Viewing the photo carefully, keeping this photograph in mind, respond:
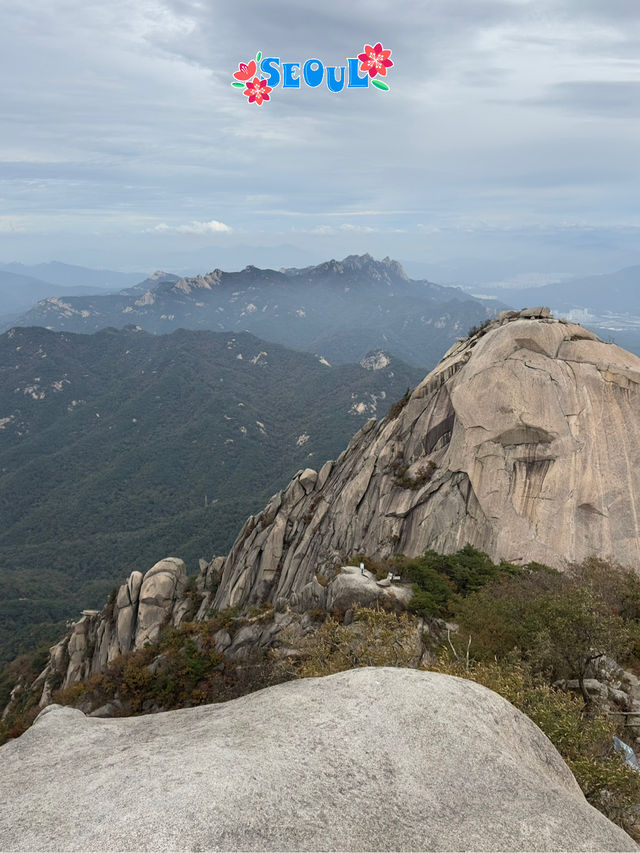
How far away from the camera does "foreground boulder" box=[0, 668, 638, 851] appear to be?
6.38m

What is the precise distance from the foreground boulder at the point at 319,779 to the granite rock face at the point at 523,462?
78.4ft

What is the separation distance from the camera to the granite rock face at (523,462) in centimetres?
3123

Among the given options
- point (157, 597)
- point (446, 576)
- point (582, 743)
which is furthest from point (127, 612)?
point (582, 743)

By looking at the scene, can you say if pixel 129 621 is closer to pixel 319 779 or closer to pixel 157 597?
pixel 157 597

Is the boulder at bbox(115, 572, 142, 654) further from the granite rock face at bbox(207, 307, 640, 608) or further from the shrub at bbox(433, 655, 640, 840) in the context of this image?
the shrub at bbox(433, 655, 640, 840)

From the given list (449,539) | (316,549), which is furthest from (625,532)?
(316,549)

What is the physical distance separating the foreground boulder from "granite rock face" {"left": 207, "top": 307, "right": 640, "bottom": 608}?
23.9 m

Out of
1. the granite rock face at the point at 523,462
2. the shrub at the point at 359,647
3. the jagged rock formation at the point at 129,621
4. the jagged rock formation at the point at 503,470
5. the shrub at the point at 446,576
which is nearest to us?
the shrub at the point at 359,647

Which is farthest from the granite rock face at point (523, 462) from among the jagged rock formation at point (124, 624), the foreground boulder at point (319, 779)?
the foreground boulder at point (319, 779)

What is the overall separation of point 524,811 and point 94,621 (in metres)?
53.2

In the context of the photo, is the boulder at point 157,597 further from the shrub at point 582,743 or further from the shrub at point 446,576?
the shrub at point 582,743

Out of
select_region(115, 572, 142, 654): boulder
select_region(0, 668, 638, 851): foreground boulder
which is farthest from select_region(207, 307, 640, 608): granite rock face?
select_region(0, 668, 638, 851): foreground boulder

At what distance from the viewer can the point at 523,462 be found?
3219cm

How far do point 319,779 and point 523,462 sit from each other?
2823cm
